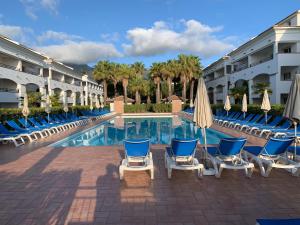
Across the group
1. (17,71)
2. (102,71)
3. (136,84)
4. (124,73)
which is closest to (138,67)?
(136,84)

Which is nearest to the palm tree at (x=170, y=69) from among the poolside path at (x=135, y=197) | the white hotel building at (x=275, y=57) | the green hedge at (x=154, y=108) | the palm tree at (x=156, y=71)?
the palm tree at (x=156, y=71)

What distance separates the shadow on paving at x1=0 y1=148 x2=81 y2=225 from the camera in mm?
3879

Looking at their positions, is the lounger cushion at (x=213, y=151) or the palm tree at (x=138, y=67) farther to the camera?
the palm tree at (x=138, y=67)

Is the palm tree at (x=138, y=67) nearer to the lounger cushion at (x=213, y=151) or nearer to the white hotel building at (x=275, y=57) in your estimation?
the white hotel building at (x=275, y=57)

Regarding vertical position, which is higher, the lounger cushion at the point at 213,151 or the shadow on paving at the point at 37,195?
the lounger cushion at the point at 213,151

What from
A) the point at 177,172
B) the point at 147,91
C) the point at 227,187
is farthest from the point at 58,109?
the point at 147,91

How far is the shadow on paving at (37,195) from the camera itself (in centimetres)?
388

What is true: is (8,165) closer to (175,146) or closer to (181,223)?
(175,146)

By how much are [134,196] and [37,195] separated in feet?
5.75

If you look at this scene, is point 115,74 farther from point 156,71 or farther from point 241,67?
point 241,67

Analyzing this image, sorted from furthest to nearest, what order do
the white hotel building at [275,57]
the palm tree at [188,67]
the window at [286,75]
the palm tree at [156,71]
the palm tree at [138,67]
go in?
the palm tree at [138,67]
the palm tree at [156,71]
the palm tree at [188,67]
the window at [286,75]
the white hotel building at [275,57]

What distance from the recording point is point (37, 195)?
4746mm

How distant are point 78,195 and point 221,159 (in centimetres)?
334

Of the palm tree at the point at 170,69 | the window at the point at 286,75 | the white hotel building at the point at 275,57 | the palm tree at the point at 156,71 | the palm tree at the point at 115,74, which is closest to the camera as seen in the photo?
the white hotel building at the point at 275,57
